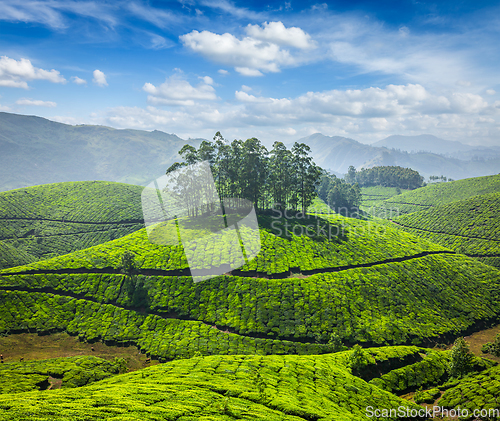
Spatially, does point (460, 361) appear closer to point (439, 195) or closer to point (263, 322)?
point (263, 322)

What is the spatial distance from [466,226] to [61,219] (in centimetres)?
17092

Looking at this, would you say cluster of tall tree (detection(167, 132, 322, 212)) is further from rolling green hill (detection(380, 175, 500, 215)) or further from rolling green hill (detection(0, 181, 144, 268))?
rolling green hill (detection(380, 175, 500, 215))

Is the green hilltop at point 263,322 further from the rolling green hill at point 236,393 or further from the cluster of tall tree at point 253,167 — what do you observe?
the cluster of tall tree at point 253,167

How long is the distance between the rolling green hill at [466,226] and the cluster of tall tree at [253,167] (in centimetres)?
6649

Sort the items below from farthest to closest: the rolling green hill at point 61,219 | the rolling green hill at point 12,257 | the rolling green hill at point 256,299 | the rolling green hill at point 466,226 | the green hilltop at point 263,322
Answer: the rolling green hill at point 466,226, the rolling green hill at point 61,219, the rolling green hill at point 12,257, the rolling green hill at point 256,299, the green hilltop at point 263,322

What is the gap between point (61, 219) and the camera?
103 meters

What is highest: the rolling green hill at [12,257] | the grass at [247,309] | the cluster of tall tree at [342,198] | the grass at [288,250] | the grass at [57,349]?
the cluster of tall tree at [342,198]

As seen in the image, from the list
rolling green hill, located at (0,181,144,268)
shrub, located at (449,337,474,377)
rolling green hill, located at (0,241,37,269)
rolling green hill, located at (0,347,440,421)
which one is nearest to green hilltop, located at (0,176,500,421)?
rolling green hill, located at (0,347,440,421)

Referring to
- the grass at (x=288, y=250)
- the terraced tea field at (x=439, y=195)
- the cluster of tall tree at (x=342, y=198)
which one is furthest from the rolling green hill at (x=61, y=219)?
the terraced tea field at (x=439, y=195)

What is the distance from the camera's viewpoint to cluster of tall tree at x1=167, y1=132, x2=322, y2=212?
76938 mm

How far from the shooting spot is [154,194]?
5497 inches

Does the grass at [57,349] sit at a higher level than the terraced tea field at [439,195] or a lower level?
lower

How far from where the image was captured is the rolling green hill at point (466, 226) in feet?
297

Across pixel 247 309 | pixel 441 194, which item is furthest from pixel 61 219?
pixel 441 194
